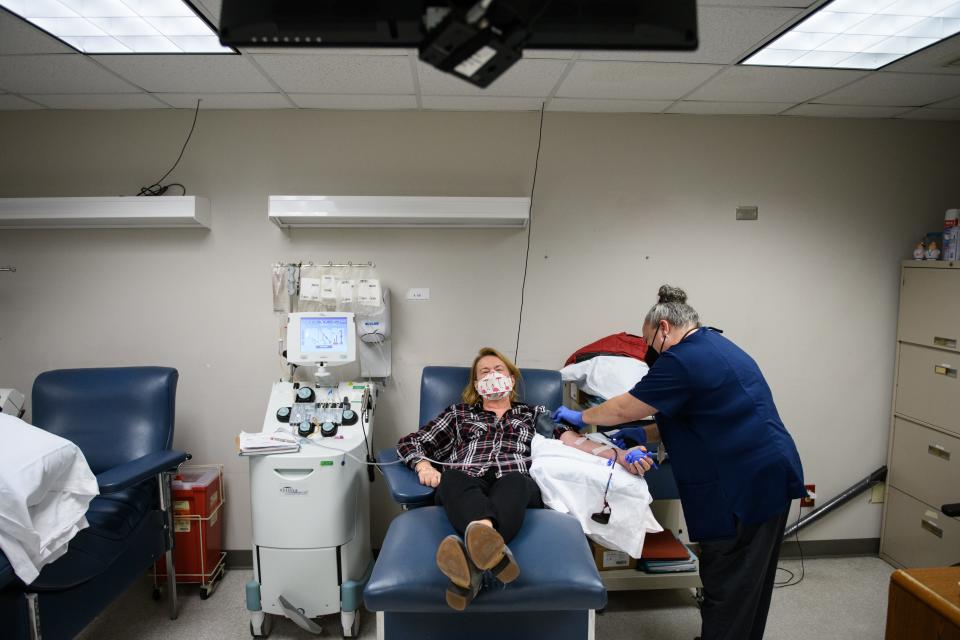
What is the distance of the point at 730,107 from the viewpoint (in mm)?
2766

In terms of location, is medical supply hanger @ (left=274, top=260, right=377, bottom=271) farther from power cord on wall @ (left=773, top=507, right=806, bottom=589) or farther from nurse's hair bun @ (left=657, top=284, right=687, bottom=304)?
power cord on wall @ (left=773, top=507, right=806, bottom=589)

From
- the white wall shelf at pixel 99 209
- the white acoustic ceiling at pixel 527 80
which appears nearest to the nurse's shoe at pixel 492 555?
the white acoustic ceiling at pixel 527 80

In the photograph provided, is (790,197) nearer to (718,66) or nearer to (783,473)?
(718,66)

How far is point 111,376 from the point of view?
8.09 feet

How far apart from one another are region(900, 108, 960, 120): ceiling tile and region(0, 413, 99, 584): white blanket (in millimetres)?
4141

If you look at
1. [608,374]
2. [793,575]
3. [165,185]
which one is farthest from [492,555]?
[165,185]

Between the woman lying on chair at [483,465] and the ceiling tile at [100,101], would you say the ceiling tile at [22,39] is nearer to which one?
the ceiling tile at [100,101]

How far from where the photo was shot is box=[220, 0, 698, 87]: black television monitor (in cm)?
102

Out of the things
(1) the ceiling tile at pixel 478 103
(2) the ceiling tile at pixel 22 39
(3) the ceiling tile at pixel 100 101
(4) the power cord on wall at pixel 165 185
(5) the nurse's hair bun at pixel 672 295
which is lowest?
(5) the nurse's hair bun at pixel 672 295

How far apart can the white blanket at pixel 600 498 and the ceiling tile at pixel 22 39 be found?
247cm

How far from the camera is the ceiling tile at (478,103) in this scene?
263 centimetres

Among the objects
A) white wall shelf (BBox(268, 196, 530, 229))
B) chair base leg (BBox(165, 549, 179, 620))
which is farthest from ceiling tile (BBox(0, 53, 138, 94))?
chair base leg (BBox(165, 549, 179, 620))

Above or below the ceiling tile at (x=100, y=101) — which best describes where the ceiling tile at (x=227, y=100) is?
above

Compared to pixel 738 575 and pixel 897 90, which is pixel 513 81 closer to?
pixel 897 90
